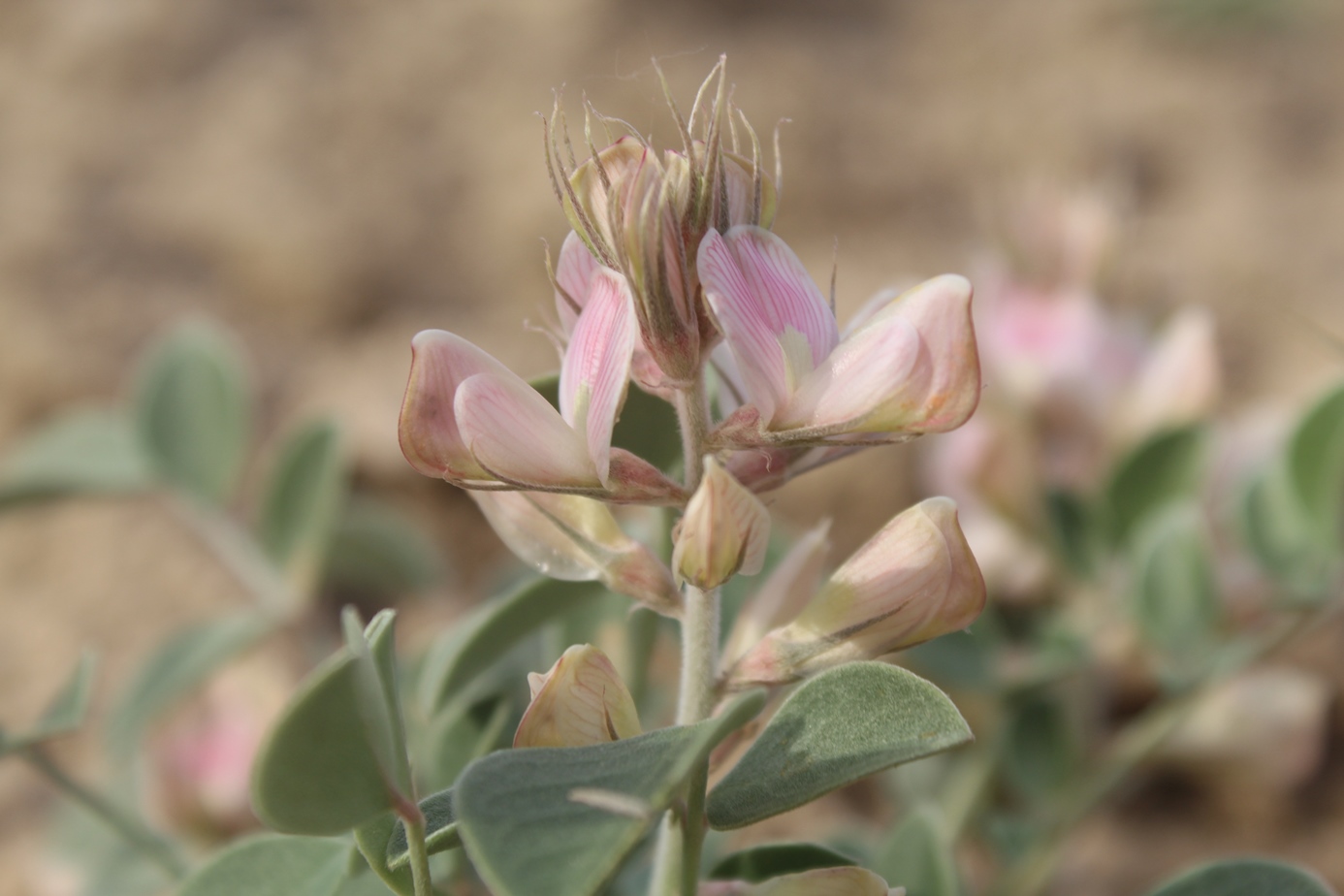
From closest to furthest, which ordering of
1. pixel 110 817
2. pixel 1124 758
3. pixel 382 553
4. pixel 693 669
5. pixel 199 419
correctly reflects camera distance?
1. pixel 693 669
2. pixel 110 817
3. pixel 1124 758
4. pixel 199 419
5. pixel 382 553

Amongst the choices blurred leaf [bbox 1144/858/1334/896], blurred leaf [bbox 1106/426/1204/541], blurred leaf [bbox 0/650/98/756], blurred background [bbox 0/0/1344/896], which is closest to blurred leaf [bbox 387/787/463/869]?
blurred leaf [bbox 0/650/98/756]

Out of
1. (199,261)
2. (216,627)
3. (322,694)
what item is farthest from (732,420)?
(199,261)

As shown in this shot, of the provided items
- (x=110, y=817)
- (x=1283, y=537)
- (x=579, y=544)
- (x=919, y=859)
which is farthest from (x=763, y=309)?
(x=1283, y=537)

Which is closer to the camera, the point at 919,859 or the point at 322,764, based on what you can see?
the point at 322,764

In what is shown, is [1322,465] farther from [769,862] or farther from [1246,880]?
[769,862]

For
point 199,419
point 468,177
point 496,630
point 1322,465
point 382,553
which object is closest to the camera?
point 496,630

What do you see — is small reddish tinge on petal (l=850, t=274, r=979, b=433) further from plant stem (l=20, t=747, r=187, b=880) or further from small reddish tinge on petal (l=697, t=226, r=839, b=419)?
plant stem (l=20, t=747, r=187, b=880)

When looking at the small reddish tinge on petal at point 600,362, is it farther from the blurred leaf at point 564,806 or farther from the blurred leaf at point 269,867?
the blurred leaf at point 269,867

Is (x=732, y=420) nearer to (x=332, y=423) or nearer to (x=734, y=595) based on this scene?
(x=734, y=595)
